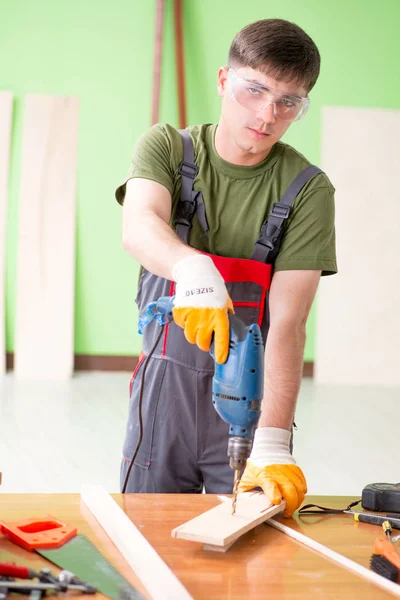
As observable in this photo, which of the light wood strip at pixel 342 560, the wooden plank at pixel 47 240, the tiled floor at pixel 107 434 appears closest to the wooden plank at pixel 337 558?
the light wood strip at pixel 342 560

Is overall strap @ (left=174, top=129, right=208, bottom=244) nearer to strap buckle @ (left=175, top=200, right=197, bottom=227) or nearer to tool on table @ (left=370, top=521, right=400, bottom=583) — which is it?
strap buckle @ (left=175, top=200, right=197, bottom=227)

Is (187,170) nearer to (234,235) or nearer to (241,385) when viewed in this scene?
(234,235)

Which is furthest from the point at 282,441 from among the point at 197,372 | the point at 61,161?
the point at 61,161

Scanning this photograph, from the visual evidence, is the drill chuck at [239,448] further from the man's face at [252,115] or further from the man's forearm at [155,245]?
the man's face at [252,115]

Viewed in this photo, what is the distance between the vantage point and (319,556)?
5.08 ft

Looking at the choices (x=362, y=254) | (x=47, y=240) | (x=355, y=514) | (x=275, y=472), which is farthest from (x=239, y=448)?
(x=362, y=254)

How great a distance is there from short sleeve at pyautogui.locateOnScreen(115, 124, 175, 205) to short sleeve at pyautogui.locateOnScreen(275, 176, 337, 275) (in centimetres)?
36

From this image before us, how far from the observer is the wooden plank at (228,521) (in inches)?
59.2

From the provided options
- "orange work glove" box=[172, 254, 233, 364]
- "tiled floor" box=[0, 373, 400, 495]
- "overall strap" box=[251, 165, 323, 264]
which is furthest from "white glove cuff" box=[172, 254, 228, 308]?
"tiled floor" box=[0, 373, 400, 495]

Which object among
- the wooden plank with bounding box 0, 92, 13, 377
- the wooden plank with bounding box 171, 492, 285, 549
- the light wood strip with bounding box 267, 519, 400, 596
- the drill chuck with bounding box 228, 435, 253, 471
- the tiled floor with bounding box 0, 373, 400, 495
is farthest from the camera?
the wooden plank with bounding box 0, 92, 13, 377

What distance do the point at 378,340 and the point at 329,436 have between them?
5.90 feet

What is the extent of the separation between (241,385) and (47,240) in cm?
504

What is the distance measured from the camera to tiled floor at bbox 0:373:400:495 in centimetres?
423

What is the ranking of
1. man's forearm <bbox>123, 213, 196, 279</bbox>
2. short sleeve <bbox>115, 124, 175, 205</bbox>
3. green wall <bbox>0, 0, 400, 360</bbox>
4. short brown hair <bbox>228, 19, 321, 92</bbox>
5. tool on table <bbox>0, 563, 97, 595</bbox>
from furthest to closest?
green wall <bbox>0, 0, 400, 360</bbox> < short sleeve <bbox>115, 124, 175, 205</bbox> < short brown hair <bbox>228, 19, 321, 92</bbox> < man's forearm <bbox>123, 213, 196, 279</bbox> < tool on table <bbox>0, 563, 97, 595</bbox>
